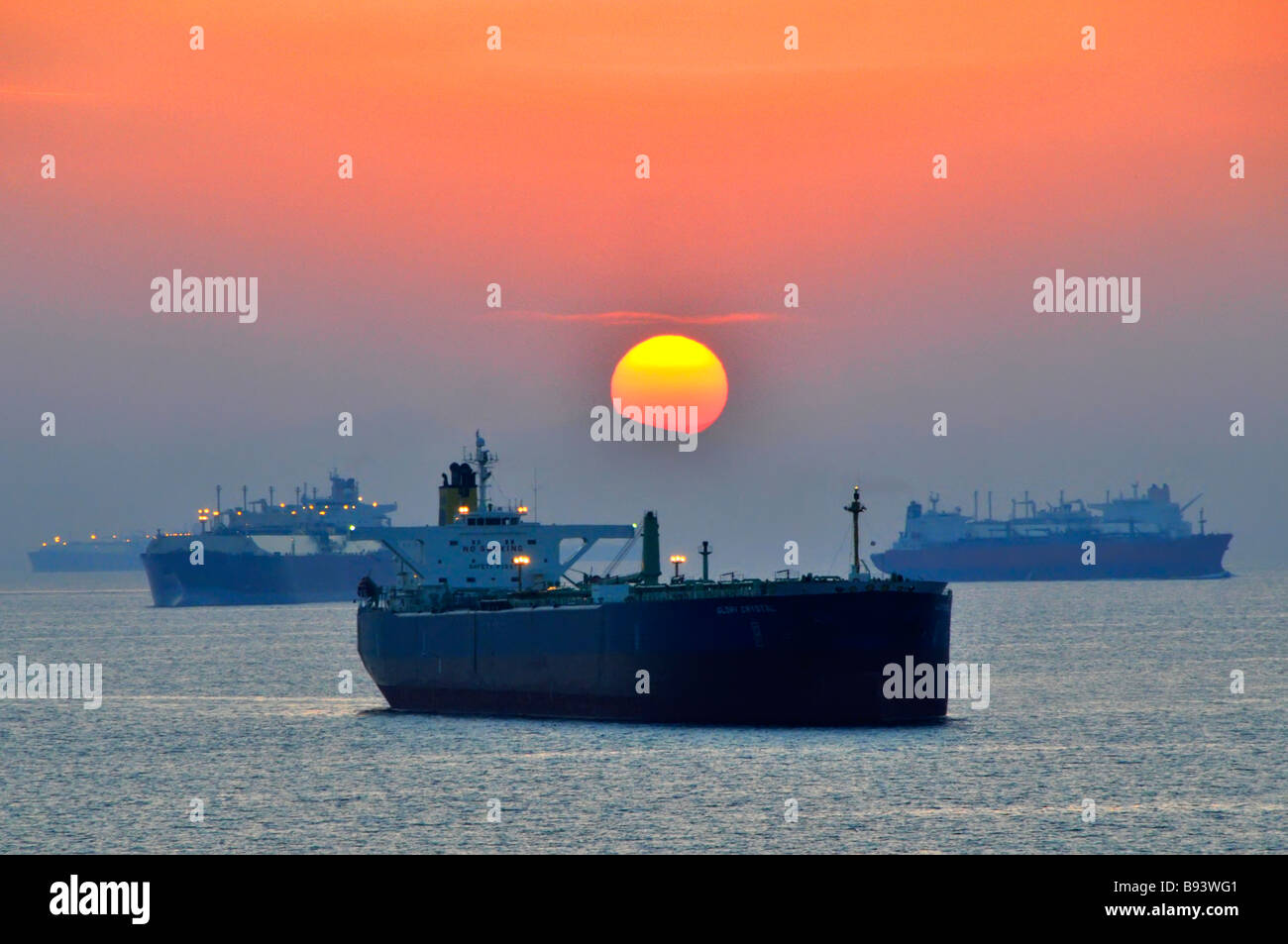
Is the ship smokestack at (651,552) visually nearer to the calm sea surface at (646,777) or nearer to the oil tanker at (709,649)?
the oil tanker at (709,649)

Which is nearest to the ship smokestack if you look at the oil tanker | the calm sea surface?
the oil tanker

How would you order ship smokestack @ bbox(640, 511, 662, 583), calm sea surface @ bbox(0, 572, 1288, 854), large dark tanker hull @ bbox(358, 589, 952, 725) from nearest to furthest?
calm sea surface @ bbox(0, 572, 1288, 854) < large dark tanker hull @ bbox(358, 589, 952, 725) < ship smokestack @ bbox(640, 511, 662, 583)

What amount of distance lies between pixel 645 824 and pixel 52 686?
4967cm

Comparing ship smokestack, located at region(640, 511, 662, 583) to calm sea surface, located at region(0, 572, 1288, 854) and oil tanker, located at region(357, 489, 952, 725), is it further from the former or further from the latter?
calm sea surface, located at region(0, 572, 1288, 854)

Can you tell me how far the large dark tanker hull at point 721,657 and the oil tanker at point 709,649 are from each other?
0.13 feet

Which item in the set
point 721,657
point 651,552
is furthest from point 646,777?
point 651,552

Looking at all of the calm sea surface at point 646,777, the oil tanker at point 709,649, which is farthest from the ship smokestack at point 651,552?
the calm sea surface at point 646,777

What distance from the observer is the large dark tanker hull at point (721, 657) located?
1804 inches

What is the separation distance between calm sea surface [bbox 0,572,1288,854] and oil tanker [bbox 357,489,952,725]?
1.03 metres

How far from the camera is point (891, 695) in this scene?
4697 cm

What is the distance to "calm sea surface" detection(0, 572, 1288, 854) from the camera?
107 ft
